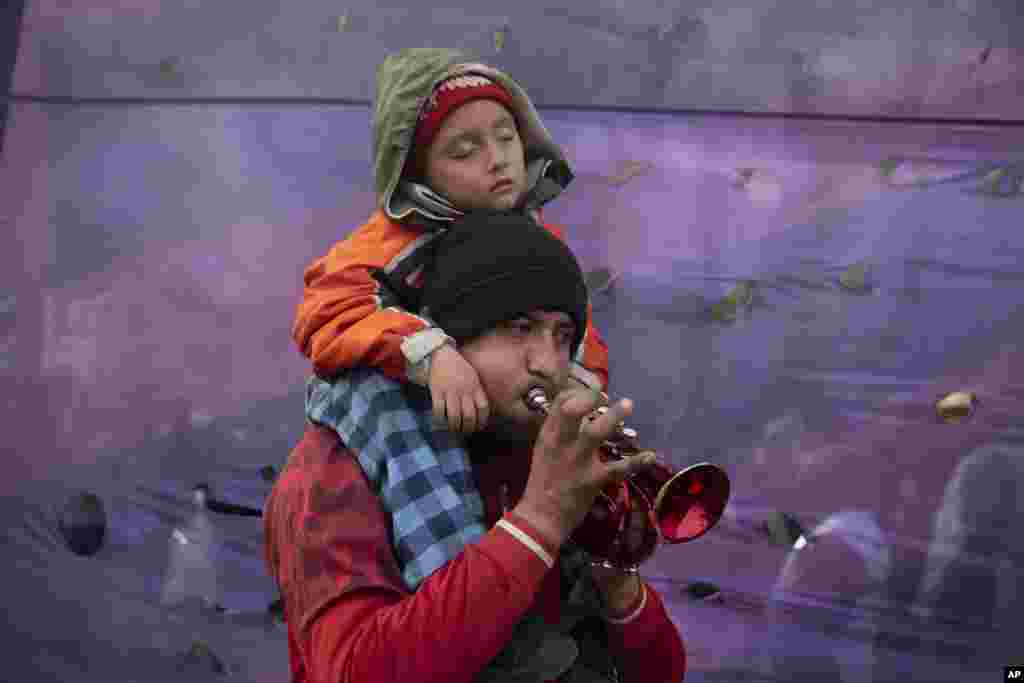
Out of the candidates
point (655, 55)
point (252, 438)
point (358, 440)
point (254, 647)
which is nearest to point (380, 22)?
point (655, 55)

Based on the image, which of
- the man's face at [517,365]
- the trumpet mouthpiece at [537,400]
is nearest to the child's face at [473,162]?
the man's face at [517,365]

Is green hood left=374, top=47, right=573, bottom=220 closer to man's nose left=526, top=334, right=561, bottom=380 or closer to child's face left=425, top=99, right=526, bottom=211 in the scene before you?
child's face left=425, top=99, right=526, bottom=211

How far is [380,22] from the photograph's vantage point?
360 cm

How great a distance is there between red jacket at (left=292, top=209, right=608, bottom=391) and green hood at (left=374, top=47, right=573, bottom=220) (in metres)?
0.05

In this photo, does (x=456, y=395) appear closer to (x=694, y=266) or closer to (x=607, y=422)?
(x=607, y=422)

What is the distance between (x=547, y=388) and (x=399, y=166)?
1.54 feet

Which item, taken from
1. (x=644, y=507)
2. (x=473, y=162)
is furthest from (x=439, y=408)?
(x=473, y=162)

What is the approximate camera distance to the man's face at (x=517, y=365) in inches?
66.6

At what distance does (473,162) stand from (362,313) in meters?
0.32

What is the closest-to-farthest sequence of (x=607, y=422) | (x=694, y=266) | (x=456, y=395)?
(x=607, y=422) → (x=456, y=395) → (x=694, y=266)

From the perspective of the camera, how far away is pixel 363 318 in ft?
5.79

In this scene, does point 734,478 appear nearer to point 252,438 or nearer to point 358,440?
point 252,438

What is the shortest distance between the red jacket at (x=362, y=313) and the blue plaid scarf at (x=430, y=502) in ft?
0.17

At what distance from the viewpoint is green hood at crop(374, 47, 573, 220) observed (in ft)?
6.21
